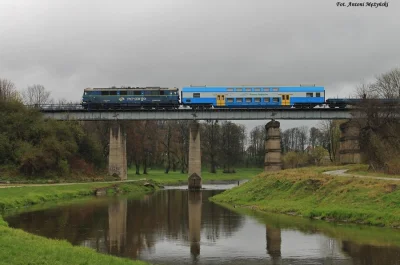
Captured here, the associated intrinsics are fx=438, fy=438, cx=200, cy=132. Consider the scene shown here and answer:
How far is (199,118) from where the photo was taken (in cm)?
6981

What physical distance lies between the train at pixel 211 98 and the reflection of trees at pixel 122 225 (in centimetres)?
3173

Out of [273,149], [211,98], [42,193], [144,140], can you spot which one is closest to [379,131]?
[273,149]

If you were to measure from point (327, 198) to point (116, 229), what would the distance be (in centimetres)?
1539

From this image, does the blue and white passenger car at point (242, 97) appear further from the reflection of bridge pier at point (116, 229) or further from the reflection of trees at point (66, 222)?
the reflection of trees at point (66, 222)

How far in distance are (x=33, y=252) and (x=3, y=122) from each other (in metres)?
51.7

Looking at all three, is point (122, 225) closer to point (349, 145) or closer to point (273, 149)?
point (273, 149)

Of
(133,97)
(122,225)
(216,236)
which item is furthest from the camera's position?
(133,97)

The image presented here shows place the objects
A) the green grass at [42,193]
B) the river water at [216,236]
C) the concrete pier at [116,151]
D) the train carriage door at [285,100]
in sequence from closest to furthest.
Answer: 1. the river water at [216,236]
2. the green grass at [42,193]
3. the train carriage door at [285,100]
4. the concrete pier at [116,151]

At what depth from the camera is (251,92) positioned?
68.8 metres

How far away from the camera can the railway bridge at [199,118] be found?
67875 mm

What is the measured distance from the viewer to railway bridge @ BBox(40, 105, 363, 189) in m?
67.9

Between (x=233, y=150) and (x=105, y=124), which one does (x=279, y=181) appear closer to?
(x=105, y=124)

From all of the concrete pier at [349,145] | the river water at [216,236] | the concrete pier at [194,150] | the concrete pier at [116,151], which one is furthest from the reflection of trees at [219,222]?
the concrete pier at [116,151]

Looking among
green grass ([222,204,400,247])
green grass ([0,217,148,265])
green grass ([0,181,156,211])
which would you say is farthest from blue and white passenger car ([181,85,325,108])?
green grass ([0,217,148,265])
